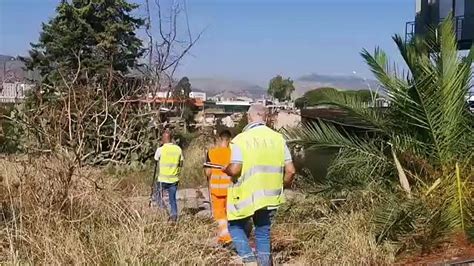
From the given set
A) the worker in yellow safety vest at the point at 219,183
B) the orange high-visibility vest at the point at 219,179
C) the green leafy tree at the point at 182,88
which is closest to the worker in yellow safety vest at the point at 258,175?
the worker in yellow safety vest at the point at 219,183

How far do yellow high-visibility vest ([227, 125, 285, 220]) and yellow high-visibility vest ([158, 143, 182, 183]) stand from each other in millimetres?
5642

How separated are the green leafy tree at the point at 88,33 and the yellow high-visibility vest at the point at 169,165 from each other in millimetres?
15402

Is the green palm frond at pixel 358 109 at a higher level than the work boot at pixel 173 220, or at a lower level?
higher

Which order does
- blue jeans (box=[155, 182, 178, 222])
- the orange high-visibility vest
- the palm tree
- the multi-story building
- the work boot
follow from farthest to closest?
the multi-story building
blue jeans (box=[155, 182, 178, 222])
the orange high-visibility vest
the palm tree
the work boot

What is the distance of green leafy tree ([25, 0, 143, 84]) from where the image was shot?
92.1ft

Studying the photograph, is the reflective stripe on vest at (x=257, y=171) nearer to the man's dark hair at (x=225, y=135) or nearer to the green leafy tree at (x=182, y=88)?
the man's dark hair at (x=225, y=135)

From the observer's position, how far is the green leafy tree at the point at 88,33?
92.1 feet

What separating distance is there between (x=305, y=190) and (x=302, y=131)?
0.89 m

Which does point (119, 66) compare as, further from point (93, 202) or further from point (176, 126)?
point (93, 202)

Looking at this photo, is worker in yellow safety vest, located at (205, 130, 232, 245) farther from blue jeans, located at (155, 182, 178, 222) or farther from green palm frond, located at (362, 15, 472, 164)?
green palm frond, located at (362, 15, 472, 164)

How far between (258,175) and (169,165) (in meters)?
5.85

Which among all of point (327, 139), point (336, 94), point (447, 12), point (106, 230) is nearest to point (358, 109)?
point (336, 94)

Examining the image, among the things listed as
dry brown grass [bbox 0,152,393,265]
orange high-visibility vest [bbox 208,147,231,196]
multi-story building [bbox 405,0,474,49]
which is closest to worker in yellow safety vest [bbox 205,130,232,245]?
orange high-visibility vest [bbox 208,147,231,196]

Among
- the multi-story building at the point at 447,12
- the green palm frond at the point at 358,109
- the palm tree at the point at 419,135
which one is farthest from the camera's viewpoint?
the multi-story building at the point at 447,12
